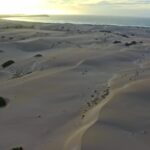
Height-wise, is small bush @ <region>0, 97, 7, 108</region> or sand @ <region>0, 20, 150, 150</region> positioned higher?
sand @ <region>0, 20, 150, 150</region>

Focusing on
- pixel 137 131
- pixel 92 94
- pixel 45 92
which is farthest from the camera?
pixel 45 92

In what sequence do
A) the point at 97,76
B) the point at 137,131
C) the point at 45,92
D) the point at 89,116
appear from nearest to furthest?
the point at 137,131
the point at 89,116
the point at 45,92
the point at 97,76

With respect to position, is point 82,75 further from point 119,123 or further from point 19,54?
point 19,54

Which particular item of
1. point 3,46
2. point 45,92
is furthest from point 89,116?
point 3,46

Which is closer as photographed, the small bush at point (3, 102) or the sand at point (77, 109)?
the sand at point (77, 109)

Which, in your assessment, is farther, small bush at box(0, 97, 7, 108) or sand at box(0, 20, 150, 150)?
small bush at box(0, 97, 7, 108)

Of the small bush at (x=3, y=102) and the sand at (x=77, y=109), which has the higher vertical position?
the sand at (x=77, y=109)

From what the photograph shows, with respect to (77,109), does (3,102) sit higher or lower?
lower

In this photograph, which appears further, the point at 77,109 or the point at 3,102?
the point at 3,102

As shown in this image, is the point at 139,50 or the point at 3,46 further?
the point at 3,46

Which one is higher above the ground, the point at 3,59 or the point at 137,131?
the point at 137,131
